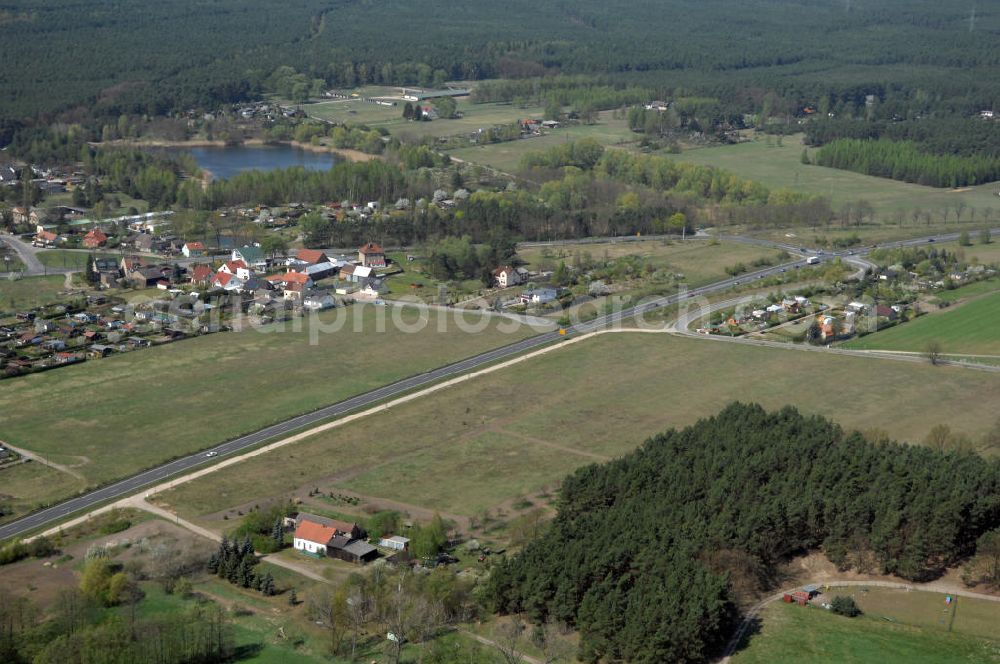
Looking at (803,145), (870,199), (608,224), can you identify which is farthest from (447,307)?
(803,145)

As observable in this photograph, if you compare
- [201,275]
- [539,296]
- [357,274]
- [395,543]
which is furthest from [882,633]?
[201,275]

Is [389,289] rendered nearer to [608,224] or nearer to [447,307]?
[447,307]

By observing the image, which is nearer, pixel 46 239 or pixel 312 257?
pixel 312 257

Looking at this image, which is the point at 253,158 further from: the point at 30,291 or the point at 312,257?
the point at 30,291

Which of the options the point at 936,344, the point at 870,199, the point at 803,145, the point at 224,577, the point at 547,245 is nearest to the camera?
the point at 224,577

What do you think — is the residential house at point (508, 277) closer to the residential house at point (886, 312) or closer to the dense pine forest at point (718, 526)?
the residential house at point (886, 312)

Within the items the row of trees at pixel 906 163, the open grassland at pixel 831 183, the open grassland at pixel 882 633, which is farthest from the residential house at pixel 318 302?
the row of trees at pixel 906 163
